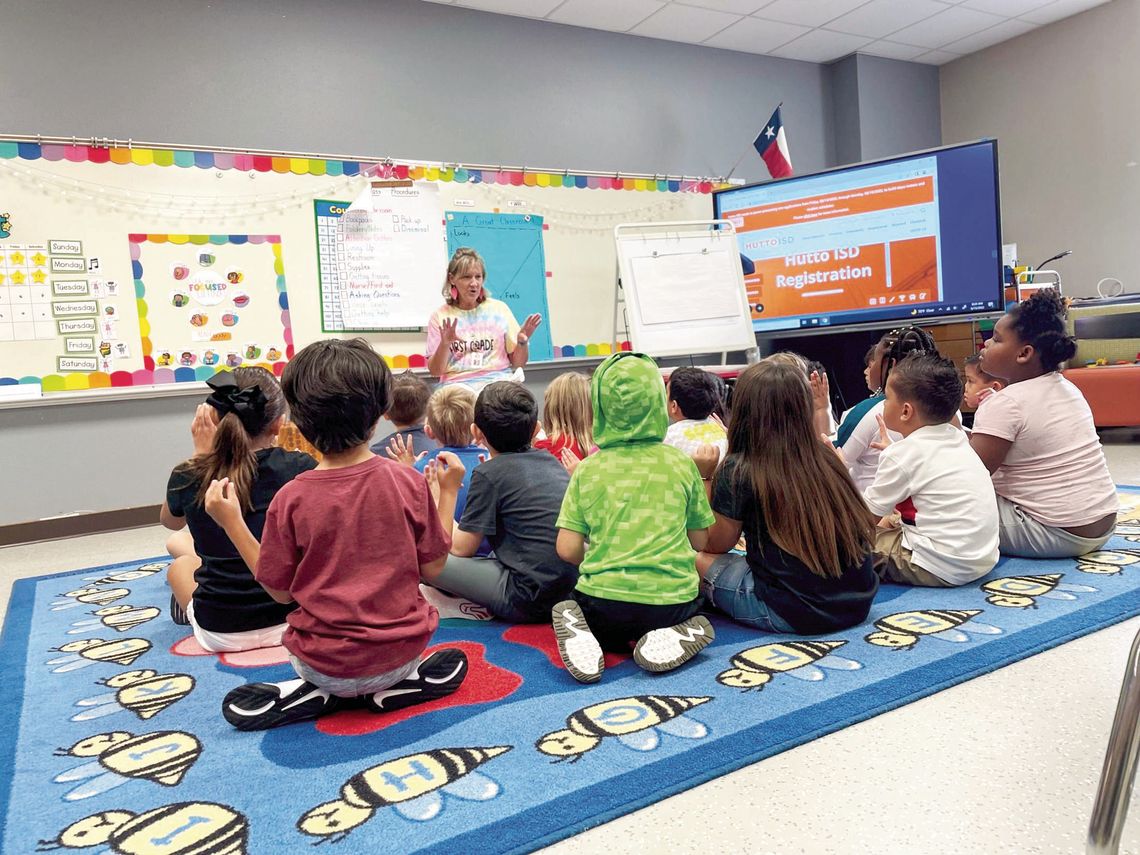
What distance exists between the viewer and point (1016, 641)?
165 centimetres

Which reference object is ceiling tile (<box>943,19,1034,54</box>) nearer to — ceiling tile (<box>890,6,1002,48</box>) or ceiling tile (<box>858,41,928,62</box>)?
ceiling tile (<box>890,6,1002,48</box>)

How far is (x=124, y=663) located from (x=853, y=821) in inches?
66.6

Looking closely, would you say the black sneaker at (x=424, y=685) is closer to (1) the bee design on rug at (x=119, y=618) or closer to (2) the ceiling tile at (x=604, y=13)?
(1) the bee design on rug at (x=119, y=618)

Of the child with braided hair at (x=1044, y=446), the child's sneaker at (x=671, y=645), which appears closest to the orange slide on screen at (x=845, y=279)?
the child with braided hair at (x=1044, y=446)

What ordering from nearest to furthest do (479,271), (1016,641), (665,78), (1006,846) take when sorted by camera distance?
(1006,846), (1016,641), (479,271), (665,78)

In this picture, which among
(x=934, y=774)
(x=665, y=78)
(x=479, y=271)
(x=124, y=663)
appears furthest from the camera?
(x=665, y=78)

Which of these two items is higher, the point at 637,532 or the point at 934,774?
the point at 637,532

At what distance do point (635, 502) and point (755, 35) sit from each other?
4800 millimetres

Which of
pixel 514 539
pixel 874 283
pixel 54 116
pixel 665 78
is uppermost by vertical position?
pixel 665 78

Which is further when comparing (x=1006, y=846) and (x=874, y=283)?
(x=874, y=283)

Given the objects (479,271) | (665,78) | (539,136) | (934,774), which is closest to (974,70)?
(665,78)

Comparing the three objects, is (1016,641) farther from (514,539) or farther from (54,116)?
(54,116)

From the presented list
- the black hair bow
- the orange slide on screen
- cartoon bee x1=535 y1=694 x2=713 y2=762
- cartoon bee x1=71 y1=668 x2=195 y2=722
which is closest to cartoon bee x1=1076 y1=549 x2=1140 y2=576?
cartoon bee x1=535 y1=694 x2=713 y2=762

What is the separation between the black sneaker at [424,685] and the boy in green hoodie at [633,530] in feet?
0.73
